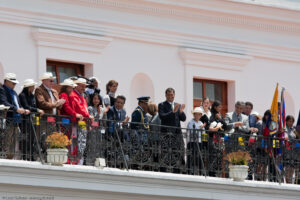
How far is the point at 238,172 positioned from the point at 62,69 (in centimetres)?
502

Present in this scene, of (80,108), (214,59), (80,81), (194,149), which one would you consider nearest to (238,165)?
(194,149)

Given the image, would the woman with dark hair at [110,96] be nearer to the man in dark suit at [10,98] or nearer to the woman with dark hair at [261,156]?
the man in dark suit at [10,98]

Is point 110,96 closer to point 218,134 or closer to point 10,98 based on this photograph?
point 218,134

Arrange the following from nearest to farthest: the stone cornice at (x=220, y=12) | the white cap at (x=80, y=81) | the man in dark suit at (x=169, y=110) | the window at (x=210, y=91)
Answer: the white cap at (x=80, y=81)
the man in dark suit at (x=169, y=110)
the stone cornice at (x=220, y=12)
the window at (x=210, y=91)

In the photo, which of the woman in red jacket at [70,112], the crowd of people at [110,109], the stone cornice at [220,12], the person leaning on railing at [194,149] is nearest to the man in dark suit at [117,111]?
the crowd of people at [110,109]

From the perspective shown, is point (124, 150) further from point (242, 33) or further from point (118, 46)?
point (242, 33)

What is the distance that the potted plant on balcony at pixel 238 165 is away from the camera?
2352 centimetres

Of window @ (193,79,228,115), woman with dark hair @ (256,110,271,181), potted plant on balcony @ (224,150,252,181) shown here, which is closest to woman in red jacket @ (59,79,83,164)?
potted plant on balcony @ (224,150,252,181)

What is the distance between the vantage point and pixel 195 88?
28.1 meters

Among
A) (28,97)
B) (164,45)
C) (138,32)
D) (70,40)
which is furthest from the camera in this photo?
(164,45)

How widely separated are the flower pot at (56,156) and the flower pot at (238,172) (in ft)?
12.9

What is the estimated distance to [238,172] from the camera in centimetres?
2350

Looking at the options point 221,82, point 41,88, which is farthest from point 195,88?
point 41,88

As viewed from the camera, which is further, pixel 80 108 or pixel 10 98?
pixel 80 108
